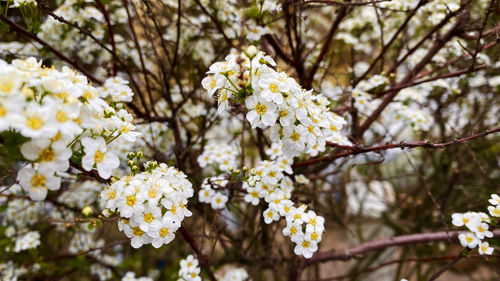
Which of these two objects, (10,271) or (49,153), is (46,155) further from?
(10,271)

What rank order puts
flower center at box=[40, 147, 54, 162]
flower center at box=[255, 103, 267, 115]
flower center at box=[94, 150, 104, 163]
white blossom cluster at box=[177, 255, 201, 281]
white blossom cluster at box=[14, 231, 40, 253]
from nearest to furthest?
1. flower center at box=[40, 147, 54, 162]
2. flower center at box=[94, 150, 104, 163]
3. flower center at box=[255, 103, 267, 115]
4. white blossom cluster at box=[177, 255, 201, 281]
5. white blossom cluster at box=[14, 231, 40, 253]

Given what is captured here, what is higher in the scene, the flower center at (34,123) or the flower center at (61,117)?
the flower center at (61,117)

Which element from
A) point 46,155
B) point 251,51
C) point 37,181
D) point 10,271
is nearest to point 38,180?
point 37,181

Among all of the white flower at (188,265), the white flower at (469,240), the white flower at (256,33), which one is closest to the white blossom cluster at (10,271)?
the white flower at (188,265)

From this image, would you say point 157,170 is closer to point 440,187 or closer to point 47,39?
point 47,39

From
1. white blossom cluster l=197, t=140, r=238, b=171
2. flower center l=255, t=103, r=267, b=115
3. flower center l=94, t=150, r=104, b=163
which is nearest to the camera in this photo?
flower center l=94, t=150, r=104, b=163

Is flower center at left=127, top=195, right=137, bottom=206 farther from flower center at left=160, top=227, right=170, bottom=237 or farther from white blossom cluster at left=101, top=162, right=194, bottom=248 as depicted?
flower center at left=160, top=227, right=170, bottom=237

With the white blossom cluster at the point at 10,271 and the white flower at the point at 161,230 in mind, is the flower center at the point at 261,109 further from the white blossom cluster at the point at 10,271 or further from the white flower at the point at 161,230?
the white blossom cluster at the point at 10,271

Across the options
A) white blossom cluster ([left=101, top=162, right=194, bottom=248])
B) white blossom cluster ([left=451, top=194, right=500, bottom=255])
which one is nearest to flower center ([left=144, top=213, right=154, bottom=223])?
white blossom cluster ([left=101, top=162, right=194, bottom=248])
